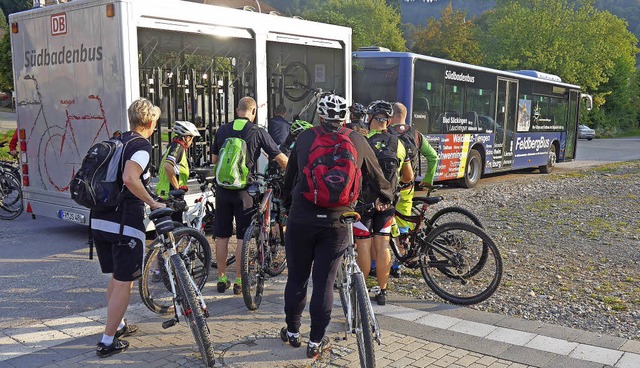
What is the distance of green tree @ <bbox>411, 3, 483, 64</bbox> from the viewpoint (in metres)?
56.2

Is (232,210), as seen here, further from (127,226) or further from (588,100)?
(588,100)

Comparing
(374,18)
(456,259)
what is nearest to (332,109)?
(456,259)

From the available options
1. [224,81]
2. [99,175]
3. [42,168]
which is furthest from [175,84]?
[99,175]

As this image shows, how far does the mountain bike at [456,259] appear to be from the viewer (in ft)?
17.8

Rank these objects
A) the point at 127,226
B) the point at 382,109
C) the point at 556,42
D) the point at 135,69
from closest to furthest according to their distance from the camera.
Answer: the point at 127,226, the point at 382,109, the point at 135,69, the point at 556,42

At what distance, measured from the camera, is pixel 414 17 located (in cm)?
16962

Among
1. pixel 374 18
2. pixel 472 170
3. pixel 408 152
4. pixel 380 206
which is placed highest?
pixel 374 18

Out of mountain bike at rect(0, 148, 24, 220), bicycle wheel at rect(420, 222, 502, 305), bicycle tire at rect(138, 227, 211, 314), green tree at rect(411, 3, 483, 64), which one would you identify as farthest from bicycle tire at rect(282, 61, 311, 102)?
green tree at rect(411, 3, 483, 64)

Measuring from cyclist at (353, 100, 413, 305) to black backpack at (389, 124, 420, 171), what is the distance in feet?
0.80

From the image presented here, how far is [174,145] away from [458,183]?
10143 mm

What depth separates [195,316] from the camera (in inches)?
156

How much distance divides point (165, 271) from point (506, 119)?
1321cm

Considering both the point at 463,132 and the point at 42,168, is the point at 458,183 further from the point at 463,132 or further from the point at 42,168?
the point at 42,168

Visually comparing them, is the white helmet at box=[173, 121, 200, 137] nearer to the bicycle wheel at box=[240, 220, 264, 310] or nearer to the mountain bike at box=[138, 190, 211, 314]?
the mountain bike at box=[138, 190, 211, 314]
